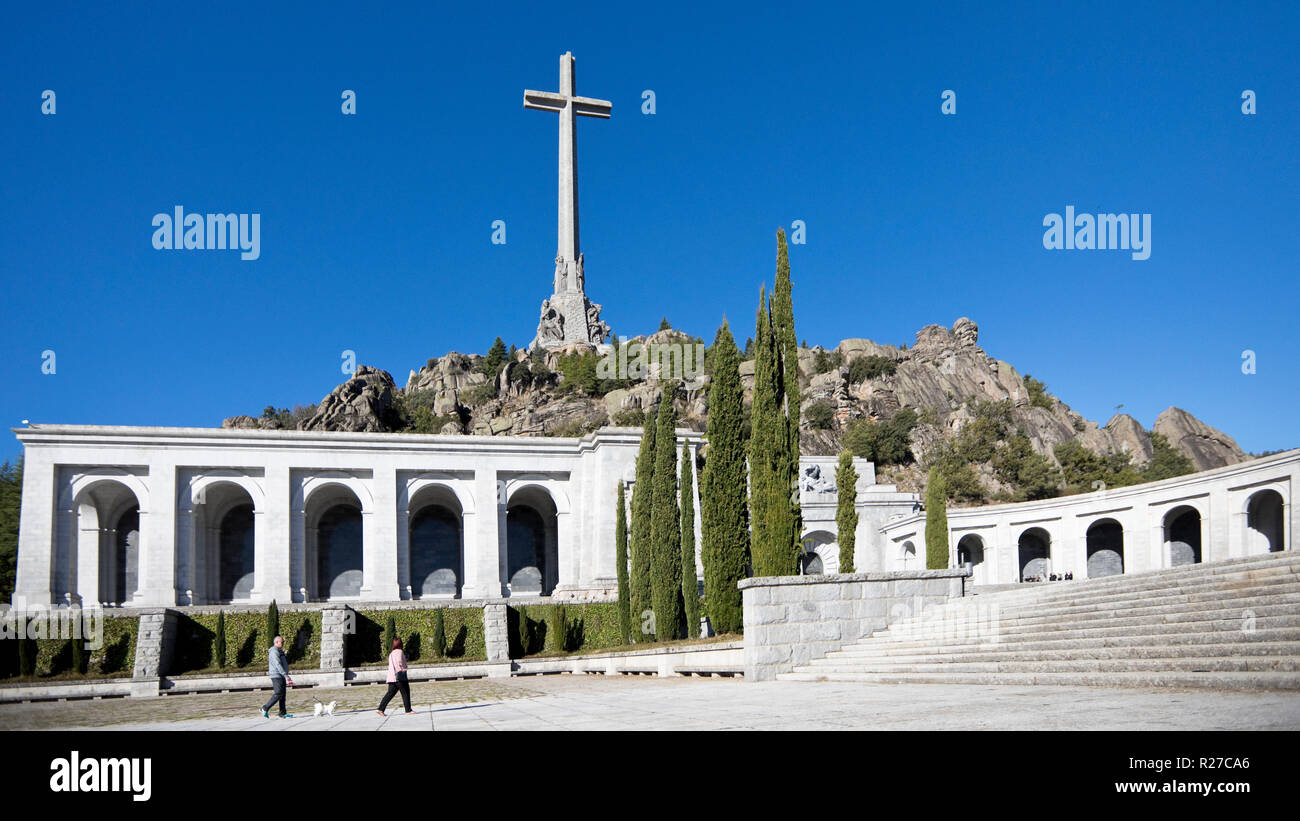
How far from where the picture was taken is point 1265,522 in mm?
34406

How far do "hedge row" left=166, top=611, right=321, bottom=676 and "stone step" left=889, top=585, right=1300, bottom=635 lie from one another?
21.0 meters

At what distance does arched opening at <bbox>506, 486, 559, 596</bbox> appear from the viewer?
45.5 meters

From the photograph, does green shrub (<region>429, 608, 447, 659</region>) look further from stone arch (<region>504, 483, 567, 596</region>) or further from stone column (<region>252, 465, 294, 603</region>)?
stone arch (<region>504, 483, 567, 596</region>)

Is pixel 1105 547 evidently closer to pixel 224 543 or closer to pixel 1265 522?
pixel 1265 522

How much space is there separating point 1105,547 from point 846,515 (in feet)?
75.1

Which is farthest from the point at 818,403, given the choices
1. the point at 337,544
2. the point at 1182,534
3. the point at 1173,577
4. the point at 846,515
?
the point at 1173,577

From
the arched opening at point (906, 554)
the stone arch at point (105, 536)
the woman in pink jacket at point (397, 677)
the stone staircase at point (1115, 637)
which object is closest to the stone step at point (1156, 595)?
the stone staircase at point (1115, 637)

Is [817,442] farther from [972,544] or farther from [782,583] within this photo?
[782,583]

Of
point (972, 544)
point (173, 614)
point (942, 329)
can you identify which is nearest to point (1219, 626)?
point (173, 614)

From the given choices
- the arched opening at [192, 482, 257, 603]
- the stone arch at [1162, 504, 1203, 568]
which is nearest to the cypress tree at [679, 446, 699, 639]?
the arched opening at [192, 482, 257, 603]

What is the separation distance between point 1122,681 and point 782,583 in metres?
6.68

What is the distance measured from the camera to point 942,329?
9750cm

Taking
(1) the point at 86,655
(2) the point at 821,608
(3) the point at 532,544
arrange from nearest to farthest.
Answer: (2) the point at 821,608 < (1) the point at 86,655 < (3) the point at 532,544

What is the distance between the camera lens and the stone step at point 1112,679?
9.02 m
